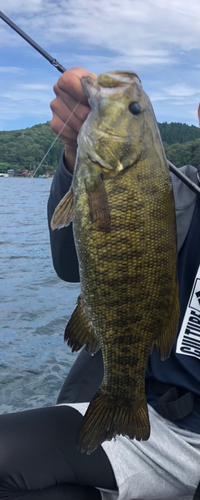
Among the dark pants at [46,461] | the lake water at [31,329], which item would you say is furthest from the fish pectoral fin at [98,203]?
the lake water at [31,329]

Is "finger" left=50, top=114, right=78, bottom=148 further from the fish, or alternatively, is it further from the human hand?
the fish

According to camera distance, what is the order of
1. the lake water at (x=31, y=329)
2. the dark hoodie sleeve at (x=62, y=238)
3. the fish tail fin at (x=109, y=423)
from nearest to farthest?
the fish tail fin at (x=109, y=423), the dark hoodie sleeve at (x=62, y=238), the lake water at (x=31, y=329)

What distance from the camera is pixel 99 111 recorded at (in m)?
1.70

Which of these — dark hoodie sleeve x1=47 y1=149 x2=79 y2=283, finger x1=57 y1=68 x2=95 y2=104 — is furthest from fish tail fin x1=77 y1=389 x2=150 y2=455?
finger x1=57 y1=68 x2=95 y2=104

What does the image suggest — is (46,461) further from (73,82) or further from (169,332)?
(73,82)

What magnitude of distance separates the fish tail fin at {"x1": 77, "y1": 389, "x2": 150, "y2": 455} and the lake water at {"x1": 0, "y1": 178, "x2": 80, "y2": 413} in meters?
2.12

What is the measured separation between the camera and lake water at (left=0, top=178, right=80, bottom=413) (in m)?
4.34

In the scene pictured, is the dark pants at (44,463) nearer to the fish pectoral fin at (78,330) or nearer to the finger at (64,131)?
the fish pectoral fin at (78,330)

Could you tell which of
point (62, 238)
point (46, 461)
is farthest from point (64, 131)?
point (46, 461)

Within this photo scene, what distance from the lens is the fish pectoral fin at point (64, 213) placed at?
174cm

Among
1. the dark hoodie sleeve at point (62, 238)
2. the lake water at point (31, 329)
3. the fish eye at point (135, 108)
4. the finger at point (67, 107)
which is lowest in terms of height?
the lake water at point (31, 329)

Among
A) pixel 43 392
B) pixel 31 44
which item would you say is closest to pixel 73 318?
pixel 31 44

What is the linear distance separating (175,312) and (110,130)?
27.1 inches

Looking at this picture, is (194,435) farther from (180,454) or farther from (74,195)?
(74,195)
